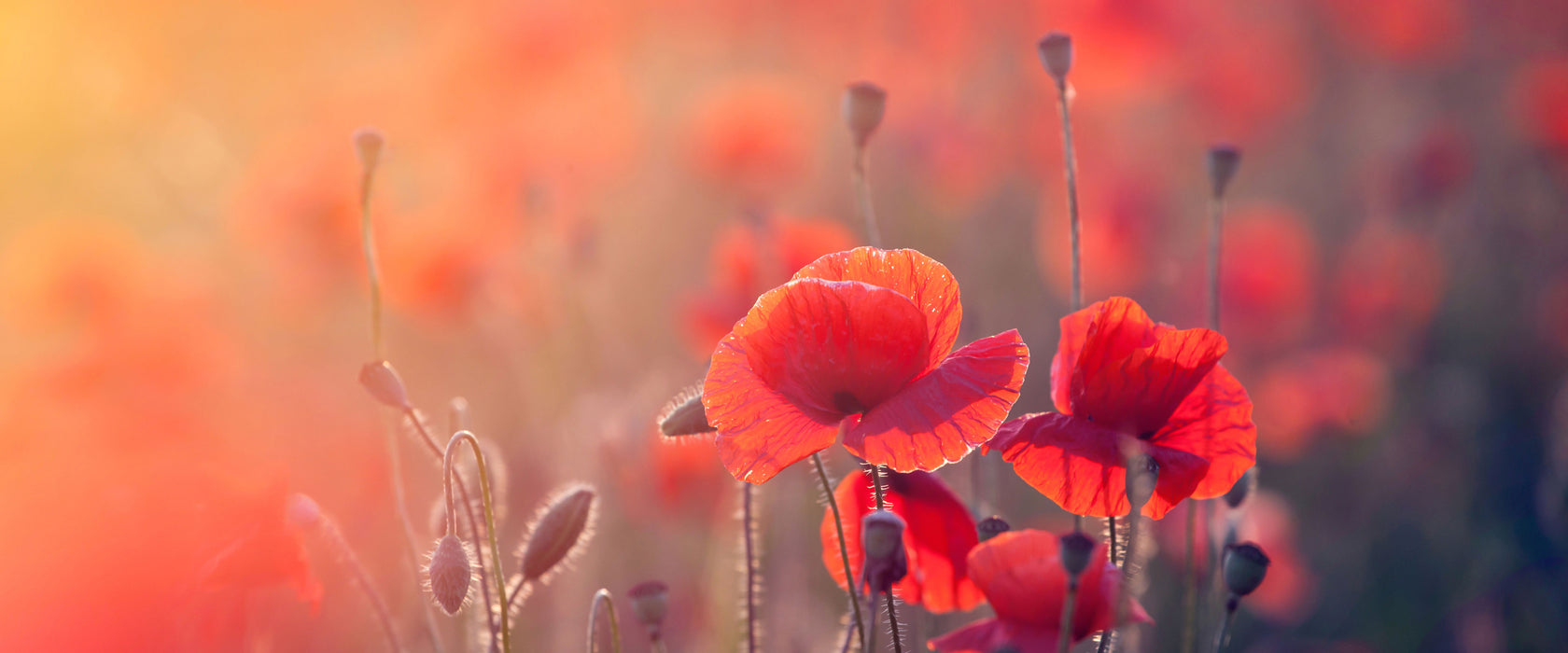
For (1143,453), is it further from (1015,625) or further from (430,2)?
(430,2)

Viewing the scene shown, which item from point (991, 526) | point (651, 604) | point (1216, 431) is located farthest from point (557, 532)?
point (1216, 431)

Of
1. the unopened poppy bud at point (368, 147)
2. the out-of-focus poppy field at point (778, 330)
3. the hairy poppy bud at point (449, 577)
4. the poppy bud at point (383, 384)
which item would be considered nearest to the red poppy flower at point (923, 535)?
the out-of-focus poppy field at point (778, 330)

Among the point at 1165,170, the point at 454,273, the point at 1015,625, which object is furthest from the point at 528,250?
the point at 1165,170

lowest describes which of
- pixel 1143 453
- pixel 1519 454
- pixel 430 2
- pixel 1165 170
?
pixel 1519 454

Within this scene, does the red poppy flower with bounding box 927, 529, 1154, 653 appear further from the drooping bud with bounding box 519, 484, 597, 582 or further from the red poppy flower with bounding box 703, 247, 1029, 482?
the drooping bud with bounding box 519, 484, 597, 582

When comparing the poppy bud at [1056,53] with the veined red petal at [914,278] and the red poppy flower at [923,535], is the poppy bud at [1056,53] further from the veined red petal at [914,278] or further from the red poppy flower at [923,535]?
the red poppy flower at [923,535]

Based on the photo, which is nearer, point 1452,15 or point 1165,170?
point 1452,15

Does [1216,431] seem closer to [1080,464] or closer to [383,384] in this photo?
[1080,464]
